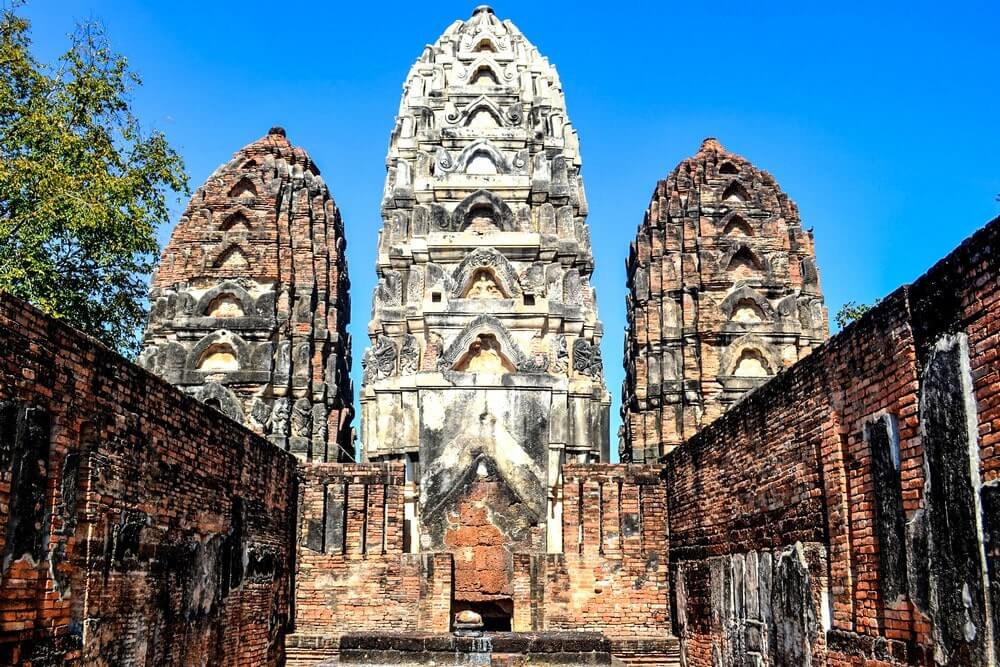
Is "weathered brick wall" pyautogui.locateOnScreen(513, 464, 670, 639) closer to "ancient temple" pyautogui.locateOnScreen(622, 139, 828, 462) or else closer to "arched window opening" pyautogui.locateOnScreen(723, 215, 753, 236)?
"ancient temple" pyautogui.locateOnScreen(622, 139, 828, 462)

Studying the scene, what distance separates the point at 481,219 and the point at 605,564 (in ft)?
36.2

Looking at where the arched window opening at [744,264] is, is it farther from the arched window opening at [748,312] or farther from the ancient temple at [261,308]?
the ancient temple at [261,308]

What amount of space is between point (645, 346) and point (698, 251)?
290 centimetres

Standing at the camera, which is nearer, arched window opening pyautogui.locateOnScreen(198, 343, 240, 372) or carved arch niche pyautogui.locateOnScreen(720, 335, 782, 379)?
arched window opening pyautogui.locateOnScreen(198, 343, 240, 372)

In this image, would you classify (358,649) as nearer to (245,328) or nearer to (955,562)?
(955,562)

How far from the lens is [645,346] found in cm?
2928

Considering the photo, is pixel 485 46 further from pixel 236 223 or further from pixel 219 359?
pixel 219 359

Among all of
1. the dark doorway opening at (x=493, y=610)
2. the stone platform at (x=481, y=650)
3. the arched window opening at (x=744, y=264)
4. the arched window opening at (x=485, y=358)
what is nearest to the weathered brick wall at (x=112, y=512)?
the stone platform at (x=481, y=650)

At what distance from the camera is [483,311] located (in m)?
23.2

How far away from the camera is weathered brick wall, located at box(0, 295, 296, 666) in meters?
7.40

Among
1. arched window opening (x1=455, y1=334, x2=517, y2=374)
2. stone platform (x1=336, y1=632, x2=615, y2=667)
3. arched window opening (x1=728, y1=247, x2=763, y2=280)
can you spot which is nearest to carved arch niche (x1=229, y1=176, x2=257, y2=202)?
arched window opening (x1=455, y1=334, x2=517, y2=374)

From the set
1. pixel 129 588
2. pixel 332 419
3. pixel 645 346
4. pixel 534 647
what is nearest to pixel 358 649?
pixel 534 647

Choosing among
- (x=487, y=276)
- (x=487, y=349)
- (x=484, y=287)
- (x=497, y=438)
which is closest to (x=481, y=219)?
(x=487, y=276)

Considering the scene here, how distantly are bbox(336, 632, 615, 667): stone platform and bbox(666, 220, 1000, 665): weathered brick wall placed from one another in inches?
73.8
